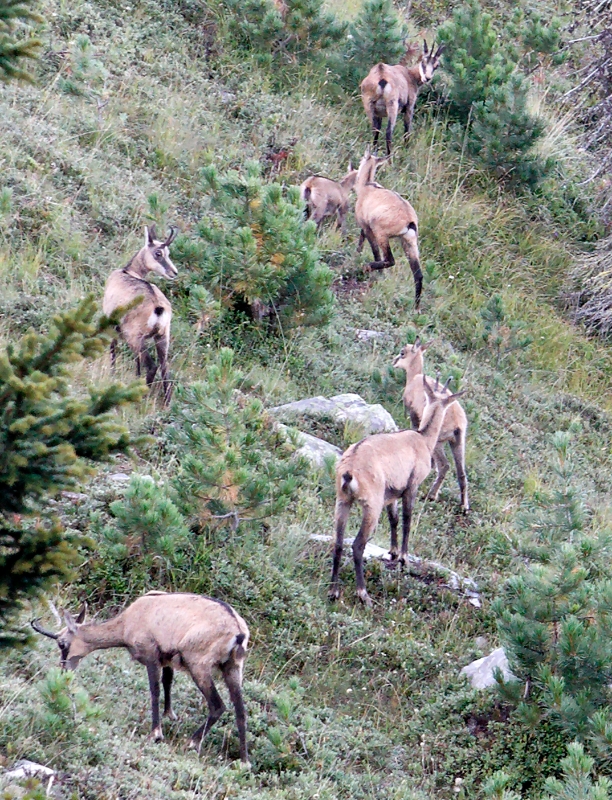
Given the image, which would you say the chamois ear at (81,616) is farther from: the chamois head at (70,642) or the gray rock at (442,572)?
the gray rock at (442,572)

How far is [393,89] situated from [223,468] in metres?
9.36

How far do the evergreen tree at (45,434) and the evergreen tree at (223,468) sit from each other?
4.16 m

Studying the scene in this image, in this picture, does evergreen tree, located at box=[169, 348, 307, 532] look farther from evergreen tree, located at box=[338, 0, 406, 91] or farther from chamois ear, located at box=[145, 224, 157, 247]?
evergreen tree, located at box=[338, 0, 406, 91]

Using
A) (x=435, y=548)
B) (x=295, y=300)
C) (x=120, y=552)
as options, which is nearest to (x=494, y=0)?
(x=295, y=300)

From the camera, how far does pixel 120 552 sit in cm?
754

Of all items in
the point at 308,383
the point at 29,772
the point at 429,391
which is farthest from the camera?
the point at 308,383

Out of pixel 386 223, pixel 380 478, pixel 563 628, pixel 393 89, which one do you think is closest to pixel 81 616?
pixel 380 478

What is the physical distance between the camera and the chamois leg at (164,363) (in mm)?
9695

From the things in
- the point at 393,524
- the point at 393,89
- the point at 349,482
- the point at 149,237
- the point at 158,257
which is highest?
the point at 393,89

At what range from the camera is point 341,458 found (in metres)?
8.74

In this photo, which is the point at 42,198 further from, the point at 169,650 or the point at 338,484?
the point at 169,650

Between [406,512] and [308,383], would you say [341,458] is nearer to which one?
[406,512]

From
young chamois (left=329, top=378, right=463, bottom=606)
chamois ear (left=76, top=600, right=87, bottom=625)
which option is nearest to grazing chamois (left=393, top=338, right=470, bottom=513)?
young chamois (left=329, top=378, right=463, bottom=606)

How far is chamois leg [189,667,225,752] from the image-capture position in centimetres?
629
